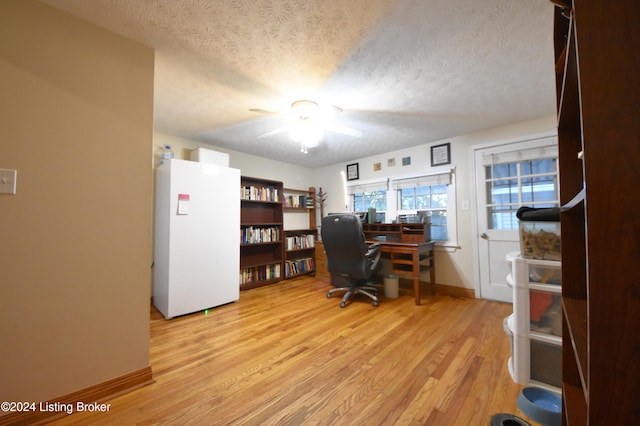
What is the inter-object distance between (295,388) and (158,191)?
258 centimetres

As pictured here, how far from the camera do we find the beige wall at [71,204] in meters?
1.22

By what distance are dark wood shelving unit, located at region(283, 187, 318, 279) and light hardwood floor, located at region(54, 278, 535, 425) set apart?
1587mm

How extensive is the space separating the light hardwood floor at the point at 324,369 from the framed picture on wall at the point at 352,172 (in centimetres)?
245

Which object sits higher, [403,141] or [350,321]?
[403,141]

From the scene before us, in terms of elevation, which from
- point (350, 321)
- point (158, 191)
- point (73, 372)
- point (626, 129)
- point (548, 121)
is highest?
point (548, 121)

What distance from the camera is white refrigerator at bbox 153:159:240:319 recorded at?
8.36 ft

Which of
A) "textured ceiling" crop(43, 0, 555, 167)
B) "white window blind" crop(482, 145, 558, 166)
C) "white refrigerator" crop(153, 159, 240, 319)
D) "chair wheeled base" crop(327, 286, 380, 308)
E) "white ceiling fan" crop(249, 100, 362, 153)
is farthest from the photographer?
"chair wheeled base" crop(327, 286, 380, 308)

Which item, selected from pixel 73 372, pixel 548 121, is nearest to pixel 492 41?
pixel 548 121

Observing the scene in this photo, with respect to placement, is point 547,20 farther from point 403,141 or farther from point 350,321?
point 350,321

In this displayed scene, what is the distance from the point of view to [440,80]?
2.01 metres

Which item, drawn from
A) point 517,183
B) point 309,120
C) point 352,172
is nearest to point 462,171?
point 517,183

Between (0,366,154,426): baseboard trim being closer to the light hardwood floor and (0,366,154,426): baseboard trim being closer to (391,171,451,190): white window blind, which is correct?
the light hardwood floor

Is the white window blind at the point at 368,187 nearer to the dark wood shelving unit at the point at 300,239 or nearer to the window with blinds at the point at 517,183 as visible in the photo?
the dark wood shelving unit at the point at 300,239

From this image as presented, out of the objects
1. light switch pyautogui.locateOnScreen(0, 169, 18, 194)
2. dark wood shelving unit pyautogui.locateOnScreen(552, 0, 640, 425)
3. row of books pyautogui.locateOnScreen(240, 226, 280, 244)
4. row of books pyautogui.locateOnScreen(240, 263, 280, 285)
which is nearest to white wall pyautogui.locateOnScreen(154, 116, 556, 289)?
row of books pyautogui.locateOnScreen(240, 226, 280, 244)
